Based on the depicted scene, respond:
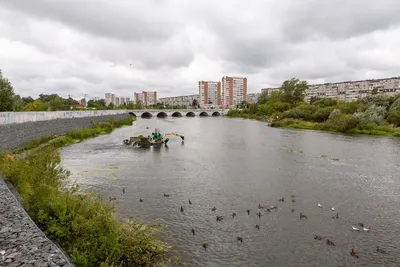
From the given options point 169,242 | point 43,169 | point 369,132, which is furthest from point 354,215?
point 369,132

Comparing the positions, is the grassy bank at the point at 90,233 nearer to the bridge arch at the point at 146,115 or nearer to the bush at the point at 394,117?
the bush at the point at 394,117

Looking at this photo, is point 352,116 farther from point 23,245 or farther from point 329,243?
point 23,245

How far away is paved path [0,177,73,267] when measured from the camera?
596 centimetres

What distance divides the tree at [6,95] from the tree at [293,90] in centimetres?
8967

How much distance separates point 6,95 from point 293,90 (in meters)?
92.7

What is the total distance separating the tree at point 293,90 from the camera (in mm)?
109750

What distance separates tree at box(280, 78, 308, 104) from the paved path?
4349 inches

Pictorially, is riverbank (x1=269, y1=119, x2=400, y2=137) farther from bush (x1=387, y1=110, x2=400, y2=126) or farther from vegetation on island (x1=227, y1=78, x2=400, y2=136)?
bush (x1=387, y1=110, x2=400, y2=126)

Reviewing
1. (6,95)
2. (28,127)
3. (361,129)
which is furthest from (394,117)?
(6,95)

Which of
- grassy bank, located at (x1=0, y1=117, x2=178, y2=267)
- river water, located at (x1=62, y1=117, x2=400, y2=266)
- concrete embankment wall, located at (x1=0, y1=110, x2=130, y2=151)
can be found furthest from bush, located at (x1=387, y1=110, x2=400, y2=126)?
concrete embankment wall, located at (x1=0, y1=110, x2=130, y2=151)

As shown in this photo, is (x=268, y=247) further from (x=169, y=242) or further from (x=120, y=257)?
(x=120, y=257)

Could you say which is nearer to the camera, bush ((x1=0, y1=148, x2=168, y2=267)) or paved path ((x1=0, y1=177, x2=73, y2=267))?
paved path ((x1=0, y1=177, x2=73, y2=267))

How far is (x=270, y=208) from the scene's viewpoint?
14680 millimetres

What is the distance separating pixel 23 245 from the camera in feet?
21.8
